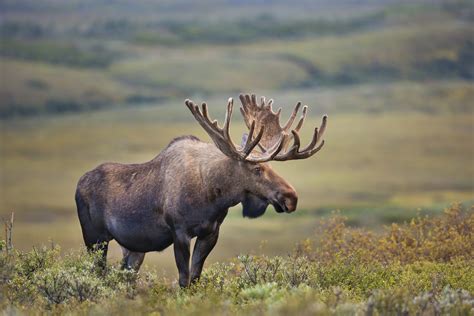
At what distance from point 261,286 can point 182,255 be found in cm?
184

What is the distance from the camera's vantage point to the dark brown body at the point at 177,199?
1223 centimetres

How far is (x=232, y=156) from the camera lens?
12.3m

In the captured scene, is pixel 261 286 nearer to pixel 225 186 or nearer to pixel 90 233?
pixel 225 186

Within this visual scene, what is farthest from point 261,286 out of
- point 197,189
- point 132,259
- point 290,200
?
point 132,259

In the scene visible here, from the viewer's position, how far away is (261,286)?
10.6 m

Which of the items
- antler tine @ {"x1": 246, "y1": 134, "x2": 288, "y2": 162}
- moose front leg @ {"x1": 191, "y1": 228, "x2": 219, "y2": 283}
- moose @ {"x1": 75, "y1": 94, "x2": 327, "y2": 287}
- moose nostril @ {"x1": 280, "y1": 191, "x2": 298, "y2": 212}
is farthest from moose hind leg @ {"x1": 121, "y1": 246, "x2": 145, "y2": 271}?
moose nostril @ {"x1": 280, "y1": 191, "x2": 298, "y2": 212}

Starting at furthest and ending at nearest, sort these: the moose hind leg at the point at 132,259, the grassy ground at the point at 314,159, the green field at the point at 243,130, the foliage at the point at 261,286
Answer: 1. the green field at the point at 243,130
2. the grassy ground at the point at 314,159
3. the moose hind leg at the point at 132,259
4. the foliage at the point at 261,286

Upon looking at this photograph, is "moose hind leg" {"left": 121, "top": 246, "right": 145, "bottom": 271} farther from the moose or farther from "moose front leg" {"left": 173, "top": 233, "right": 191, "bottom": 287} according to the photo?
"moose front leg" {"left": 173, "top": 233, "right": 191, "bottom": 287}

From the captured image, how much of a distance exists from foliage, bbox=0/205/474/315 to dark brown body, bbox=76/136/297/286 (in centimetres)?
46

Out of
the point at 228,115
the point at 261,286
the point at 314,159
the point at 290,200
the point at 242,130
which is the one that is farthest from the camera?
the point at 242,130

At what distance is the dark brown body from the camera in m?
12.2

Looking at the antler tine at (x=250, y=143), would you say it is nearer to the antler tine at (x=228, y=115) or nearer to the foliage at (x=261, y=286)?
the antler tine at (x=228, y=115)

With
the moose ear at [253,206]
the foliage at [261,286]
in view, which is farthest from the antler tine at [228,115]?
the foliage at [261,286]

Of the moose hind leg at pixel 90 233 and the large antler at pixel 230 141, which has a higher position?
the large antler at pixel 230 141
